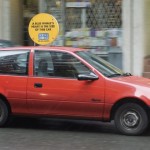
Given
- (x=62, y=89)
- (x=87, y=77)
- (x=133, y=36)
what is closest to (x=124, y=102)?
(x=87, y=77)

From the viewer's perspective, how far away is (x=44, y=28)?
12.2 metres

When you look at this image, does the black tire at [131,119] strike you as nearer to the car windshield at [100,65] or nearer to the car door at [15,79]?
the car windshield at [100,65]

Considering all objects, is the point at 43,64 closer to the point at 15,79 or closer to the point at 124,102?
the point at 15,79

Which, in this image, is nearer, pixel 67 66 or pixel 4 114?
pixel 67 66

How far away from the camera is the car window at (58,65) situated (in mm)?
9055

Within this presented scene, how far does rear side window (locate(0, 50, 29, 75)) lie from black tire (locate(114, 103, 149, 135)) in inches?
76.5

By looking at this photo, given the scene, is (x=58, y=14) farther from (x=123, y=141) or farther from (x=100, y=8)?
(x=123, y=141)

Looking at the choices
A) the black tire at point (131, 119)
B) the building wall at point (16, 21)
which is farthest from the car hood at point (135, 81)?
the building wall at point (16, 21)

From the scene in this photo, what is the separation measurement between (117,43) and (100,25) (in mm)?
818

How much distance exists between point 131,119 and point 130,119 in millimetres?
18

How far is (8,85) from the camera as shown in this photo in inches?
368

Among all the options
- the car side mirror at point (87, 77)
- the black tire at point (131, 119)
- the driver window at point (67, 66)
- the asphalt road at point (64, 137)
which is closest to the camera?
the asphalt road at point (64, 137)

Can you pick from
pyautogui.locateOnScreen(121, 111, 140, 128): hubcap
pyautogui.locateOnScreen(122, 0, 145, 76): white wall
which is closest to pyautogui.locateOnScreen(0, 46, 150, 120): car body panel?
pyautogui.locateOnScreen(121, 111, 140, 128): hubcap

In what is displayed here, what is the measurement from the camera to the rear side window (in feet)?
30.8
